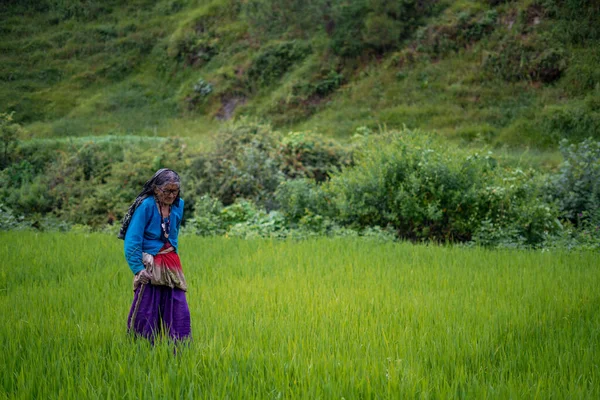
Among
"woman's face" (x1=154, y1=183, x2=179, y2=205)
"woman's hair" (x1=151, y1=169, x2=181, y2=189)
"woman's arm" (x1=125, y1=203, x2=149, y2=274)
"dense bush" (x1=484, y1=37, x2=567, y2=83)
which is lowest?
"woman's arm" (x1=125, y1=203, x2=149, y2=274)

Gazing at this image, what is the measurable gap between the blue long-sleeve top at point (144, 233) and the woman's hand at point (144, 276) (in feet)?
0.11

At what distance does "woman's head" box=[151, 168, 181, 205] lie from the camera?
364 cm

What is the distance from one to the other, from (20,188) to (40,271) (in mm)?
8843

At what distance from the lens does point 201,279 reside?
584 centimetres

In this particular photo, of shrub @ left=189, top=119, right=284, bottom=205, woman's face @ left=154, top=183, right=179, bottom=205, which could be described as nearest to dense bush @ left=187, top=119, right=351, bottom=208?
shrub @ left=189, top=119, right=284, bottom=205

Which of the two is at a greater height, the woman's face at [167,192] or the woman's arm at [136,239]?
the woman's face at [167,192]

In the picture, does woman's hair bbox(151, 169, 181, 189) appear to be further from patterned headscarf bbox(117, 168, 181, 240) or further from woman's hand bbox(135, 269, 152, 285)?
woman's hand bbox(135, 269, 152, 285)

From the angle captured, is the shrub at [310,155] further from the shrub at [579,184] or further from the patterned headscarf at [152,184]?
the patterned headscarf at [152,184]

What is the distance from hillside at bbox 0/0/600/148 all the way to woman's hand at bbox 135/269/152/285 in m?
16.0

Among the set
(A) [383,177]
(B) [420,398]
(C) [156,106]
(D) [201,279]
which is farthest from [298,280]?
(C) [156,106]

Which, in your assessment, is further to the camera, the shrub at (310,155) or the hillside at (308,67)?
the hillside at (308,67)

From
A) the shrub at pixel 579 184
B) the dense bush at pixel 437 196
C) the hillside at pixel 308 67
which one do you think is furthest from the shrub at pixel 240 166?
the hillside at pixel 308 67

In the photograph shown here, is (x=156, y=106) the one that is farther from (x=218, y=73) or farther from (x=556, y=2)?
(x=556, y=2)

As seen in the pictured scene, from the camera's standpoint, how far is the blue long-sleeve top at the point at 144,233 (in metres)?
3.60
